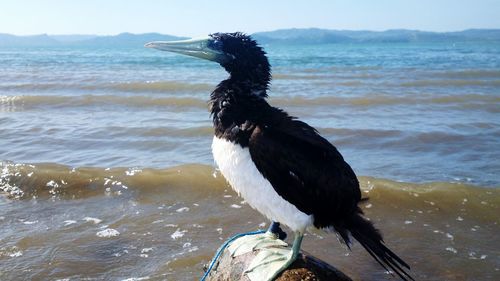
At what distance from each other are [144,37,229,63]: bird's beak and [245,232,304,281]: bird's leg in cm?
145

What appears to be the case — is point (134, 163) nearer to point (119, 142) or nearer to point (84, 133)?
point (119, 142)

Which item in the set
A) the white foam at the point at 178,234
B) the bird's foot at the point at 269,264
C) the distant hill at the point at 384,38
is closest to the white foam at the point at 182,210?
the white foam at the point at 178,234

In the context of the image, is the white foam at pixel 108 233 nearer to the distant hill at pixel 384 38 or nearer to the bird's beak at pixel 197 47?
the bird's beak at pixel 197 47

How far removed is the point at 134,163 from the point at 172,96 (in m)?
7.77

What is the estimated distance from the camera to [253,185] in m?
3.36

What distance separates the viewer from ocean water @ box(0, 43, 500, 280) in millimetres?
4840

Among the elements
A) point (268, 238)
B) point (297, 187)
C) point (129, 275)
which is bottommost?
point (129, 275)

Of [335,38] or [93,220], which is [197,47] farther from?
[335,38]

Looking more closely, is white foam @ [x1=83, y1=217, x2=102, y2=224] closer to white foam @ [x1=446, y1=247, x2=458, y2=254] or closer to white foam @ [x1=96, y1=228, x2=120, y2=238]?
white foam @ [x1=96, y1=228, x2=120, y2=238]

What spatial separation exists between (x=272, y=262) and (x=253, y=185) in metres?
0.60

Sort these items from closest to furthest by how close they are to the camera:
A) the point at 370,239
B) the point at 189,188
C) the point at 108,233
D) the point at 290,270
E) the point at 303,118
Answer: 1. the point at 370,239
2. the point at 290,270
3. the point at 108,233
4. the point at 189,188
5. the point at 303,118

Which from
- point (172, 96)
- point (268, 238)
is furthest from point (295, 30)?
point (268, 238)

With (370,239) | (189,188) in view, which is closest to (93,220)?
(189,188)

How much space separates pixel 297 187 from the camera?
10.7ft
